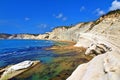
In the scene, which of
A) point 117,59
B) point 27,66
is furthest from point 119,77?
point 27,66

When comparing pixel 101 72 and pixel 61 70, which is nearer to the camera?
pixel 101 72

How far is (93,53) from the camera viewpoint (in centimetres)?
4475

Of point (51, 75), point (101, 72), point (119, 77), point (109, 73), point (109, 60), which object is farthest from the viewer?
point (51, 75)

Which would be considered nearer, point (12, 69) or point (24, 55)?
point (12, 69)

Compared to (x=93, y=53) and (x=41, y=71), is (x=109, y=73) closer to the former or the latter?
(x=41, y=71)

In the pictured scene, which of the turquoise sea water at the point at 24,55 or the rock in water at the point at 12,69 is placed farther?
the turquoise sea water at the point at 24,55

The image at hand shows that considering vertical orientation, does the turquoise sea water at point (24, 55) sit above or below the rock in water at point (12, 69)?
above

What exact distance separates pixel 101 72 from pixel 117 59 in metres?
2.14

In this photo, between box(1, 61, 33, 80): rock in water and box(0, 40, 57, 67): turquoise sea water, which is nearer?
box(1, 61, 33, 80): rock in water

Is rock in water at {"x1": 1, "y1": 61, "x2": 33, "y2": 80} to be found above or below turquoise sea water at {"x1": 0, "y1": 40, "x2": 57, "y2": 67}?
below

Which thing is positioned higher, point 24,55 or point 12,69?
point 24,55

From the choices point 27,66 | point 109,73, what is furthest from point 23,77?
point 109,73

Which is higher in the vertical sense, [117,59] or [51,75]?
[117,59]

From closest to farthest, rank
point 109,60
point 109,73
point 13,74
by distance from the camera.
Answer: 1. point 109,73
2. point 109,60
3. point 13,74
